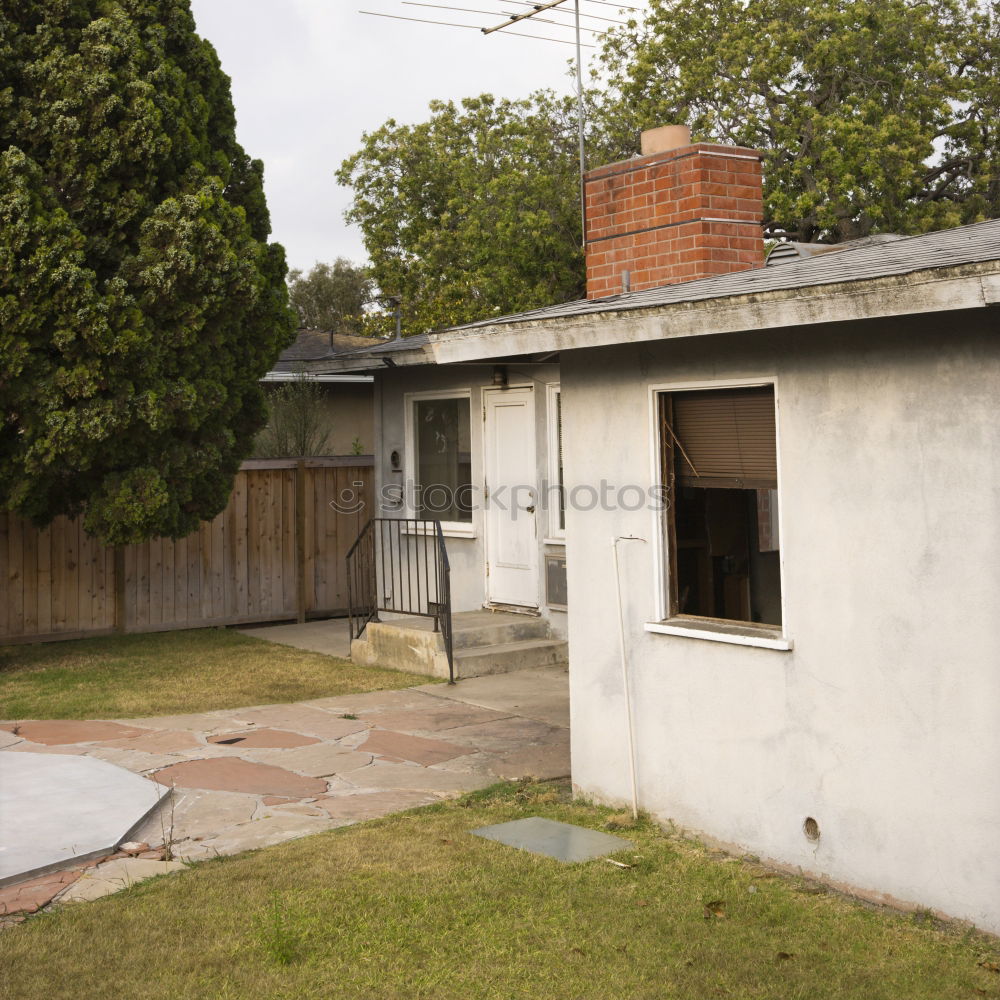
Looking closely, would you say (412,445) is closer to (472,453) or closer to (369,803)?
(472,453)

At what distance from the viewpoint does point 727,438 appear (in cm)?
584

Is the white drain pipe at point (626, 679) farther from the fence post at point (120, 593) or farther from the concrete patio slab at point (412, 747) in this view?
the fence post at point (120, 593)

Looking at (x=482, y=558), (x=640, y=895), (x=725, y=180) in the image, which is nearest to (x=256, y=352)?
(x=482, y=558)

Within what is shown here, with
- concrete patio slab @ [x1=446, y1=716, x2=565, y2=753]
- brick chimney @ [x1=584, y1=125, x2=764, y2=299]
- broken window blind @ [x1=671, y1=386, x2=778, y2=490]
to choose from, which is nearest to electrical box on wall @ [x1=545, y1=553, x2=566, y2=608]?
concrete patio slab @ [x1=446, y1=716, x2=565, y2=753]

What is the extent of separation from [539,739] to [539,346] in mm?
3110

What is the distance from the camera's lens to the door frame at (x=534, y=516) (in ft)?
36.9

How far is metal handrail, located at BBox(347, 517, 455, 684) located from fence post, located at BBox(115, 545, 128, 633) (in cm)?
244

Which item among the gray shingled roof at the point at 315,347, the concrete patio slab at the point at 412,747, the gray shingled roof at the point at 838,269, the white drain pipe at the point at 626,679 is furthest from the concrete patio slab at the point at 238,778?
the gray shingled roof at the point at 315,347

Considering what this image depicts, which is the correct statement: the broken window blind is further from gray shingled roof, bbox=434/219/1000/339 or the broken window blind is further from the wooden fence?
the wooden fence

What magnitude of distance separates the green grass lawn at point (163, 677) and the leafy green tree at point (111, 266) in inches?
51.6

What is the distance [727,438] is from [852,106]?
74.4 ft

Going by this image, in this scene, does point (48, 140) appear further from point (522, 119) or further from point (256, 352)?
point (522, 119)

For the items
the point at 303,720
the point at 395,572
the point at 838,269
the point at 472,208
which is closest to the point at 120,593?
the point at 395,572

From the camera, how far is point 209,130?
11727mm
